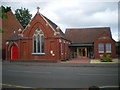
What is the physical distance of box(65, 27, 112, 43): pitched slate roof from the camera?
32431mm

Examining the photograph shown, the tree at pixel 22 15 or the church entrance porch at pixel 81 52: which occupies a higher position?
the tree at pixel 22 15

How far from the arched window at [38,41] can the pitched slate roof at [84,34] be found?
413 inches

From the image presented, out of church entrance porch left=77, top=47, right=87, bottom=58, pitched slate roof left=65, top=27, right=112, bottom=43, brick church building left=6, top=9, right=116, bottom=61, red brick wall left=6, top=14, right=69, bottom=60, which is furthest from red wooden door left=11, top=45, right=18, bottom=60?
church entrance porch left=77, top=47, right=87, bottom=58

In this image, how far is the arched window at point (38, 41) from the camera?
24584 millimetres

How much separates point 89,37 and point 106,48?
250 inches

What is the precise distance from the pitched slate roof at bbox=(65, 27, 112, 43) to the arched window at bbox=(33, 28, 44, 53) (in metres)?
10.5

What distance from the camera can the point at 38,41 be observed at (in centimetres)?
2481

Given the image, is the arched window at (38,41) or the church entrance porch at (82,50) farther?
the church entrance porch at (82,50)

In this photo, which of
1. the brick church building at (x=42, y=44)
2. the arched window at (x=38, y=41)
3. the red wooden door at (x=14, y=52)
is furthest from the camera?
the red wooden door at (x=14, y=52)

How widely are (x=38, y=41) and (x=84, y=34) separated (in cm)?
1393

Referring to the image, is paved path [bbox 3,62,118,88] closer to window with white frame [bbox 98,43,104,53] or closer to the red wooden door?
the red wooden door

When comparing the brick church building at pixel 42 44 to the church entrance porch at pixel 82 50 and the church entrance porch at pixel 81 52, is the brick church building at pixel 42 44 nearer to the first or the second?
the church entrance porch at pixel 82 50

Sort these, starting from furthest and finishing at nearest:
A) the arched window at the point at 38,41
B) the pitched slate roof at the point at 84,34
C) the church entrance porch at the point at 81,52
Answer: the pitched slate roof at the point at 84,34
the church entrance porch at the point at 81,52
the arched window at the point at 38,41

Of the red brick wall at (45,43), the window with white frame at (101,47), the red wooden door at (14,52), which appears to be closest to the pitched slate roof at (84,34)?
the window with white frame at (101,47)
